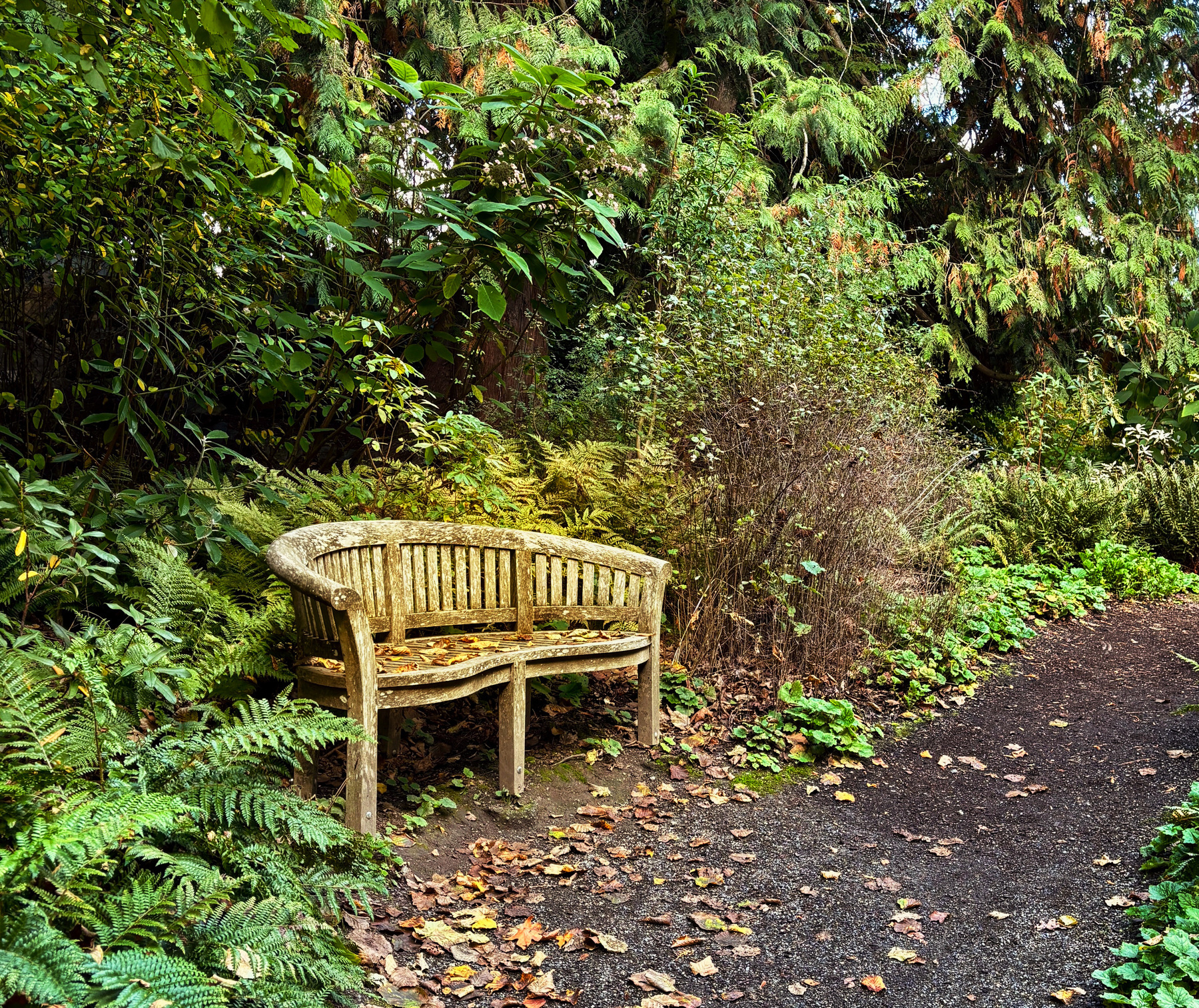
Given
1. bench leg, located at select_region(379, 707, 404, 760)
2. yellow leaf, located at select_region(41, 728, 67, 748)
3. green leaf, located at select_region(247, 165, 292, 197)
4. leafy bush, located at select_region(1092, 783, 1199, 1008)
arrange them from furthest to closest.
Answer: bench leg, located at select_region(379, 707, 404, 760) < leafy bush, located at select_region(1092, 783, 1199, 1008) < yellow leaf, located at select_region(41, 728, 67, 748) < green leaf, located at select_region(247, 165, 292, 197)

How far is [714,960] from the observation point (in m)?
3.20

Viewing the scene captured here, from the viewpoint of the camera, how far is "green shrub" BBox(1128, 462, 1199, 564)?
845 cm

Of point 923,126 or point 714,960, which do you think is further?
point 923,126

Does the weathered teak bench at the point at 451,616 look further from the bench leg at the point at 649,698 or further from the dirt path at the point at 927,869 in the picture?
the dirt path at the point at 927,869

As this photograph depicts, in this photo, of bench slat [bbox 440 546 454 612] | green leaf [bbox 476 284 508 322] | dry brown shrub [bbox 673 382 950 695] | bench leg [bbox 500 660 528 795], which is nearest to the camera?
green leaf [bbox 476 284 508 322]

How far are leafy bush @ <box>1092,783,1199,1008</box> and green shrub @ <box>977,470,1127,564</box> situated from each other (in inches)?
192

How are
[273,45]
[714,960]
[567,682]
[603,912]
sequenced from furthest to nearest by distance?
[273,45] < [567,682] < [603,912] < [714,960]

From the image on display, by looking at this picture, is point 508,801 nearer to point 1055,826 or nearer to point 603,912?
point 603,912

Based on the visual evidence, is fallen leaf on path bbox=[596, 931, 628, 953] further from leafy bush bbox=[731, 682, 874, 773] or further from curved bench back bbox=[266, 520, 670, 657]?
leafy bush bbox=[731, 682, 874, 773]

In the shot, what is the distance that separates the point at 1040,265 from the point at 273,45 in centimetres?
867

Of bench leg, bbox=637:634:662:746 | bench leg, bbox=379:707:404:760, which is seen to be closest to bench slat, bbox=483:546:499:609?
bench leg, bbox=379:707:404:760

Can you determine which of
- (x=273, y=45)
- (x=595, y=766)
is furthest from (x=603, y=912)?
(x=273, y=45)

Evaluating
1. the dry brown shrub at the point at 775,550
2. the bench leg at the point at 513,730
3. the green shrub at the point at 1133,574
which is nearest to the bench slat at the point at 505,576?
the bench leg at the point at 513,730

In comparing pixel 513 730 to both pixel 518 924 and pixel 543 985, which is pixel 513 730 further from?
pixel 543 985
